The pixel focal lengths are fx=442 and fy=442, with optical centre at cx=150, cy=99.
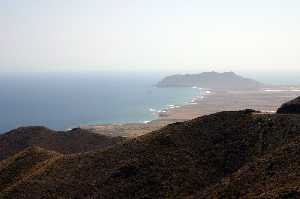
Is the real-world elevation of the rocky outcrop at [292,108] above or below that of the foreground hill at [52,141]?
above

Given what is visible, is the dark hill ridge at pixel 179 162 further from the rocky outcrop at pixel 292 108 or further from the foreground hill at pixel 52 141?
→ the foreground hill at pixel 52 141

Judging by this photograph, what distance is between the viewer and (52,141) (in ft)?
305

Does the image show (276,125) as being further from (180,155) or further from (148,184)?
(148,184)

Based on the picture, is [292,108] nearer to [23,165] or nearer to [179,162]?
[179,162]

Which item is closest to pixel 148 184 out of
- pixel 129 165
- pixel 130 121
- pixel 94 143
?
pixel 129 165

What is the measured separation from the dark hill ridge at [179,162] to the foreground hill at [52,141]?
29.7 m

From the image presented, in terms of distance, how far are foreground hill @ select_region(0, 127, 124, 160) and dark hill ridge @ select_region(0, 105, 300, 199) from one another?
97.5 ft

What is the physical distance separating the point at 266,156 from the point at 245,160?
5.22 meters

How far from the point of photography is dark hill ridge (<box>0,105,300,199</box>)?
4678 cm

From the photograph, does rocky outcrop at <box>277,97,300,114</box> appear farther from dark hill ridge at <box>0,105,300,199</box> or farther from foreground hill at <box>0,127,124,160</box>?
foreground hill at <box>0,127,124,160</box>

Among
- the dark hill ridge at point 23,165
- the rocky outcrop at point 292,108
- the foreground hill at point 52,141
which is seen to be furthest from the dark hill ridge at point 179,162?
the foreground hill at point 52,141

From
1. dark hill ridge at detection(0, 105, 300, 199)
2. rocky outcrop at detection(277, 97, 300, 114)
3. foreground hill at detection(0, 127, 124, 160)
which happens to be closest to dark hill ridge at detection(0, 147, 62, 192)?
dark hill ridge at detection(0, 105, 300, 199)

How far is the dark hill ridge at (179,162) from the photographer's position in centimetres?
4678

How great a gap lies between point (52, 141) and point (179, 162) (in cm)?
4778
